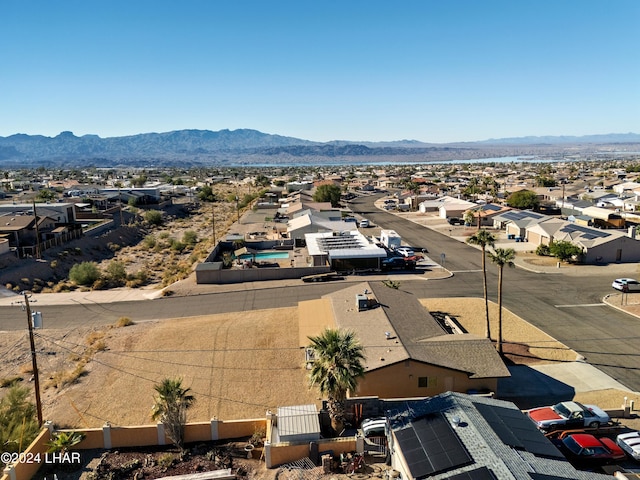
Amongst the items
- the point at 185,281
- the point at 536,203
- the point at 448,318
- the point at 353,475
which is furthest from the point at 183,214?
the point at 353,475

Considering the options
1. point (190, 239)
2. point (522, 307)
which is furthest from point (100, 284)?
point (522, 307)

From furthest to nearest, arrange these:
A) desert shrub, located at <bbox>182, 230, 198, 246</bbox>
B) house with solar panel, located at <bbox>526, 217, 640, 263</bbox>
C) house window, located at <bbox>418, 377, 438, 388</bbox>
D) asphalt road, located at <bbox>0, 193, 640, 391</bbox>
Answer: desert shrub, located at <bbox>182, 230, 198, 246</bbox>, house with solar panel, located at <bbox>526, 217, 640, 263</bbox>, asphalt road, located at <bbox>0, 193, 640, 391</bbox>, house window, located at <bbox>418, 377, 438, 388</bbox>

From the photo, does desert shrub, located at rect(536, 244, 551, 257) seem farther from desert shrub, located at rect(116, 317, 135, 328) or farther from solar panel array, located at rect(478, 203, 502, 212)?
desert shrub, located at rect(116, 317, 135, 328)

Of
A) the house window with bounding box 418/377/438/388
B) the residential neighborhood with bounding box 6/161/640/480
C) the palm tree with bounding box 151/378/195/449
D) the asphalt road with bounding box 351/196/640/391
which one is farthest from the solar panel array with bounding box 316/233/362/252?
the palm tree with bounding box 151/378/195/449

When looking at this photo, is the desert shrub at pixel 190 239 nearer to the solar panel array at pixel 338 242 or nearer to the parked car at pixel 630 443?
the solar panel array at pixel 338 242

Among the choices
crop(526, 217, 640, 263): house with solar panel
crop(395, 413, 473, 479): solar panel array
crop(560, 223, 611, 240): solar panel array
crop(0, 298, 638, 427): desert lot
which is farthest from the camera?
crop(560, 223, 611, 240): solar panel array

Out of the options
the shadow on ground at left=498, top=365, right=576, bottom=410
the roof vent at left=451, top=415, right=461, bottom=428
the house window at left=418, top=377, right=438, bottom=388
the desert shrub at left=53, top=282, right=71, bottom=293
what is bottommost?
the shadow on ground at left=498, top=365, right=576, bottom=410

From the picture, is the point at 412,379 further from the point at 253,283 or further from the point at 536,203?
the point at 536,203

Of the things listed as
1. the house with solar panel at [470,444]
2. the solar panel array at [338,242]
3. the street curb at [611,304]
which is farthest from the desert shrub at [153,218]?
the house with solar panel at [470,444]
